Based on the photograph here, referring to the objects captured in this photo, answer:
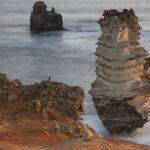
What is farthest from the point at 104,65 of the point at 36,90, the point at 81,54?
the point at 81,54

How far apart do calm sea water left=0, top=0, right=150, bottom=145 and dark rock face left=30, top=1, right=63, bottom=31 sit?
1.39 meters

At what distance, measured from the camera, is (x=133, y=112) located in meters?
28.6

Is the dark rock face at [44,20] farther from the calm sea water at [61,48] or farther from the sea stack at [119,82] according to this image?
the sea stack at [119,82]

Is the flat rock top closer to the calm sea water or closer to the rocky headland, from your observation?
the rocky headland

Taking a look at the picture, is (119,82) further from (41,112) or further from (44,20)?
(44,20)

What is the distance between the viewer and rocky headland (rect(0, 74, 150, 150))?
1484 cm

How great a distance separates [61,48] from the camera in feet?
194

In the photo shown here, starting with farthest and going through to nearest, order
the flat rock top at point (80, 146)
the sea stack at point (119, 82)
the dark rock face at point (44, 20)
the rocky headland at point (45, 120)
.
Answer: the dark rock face at point (44, 20)
the sea stack at point (119, 82)
the rocky headland at point (45, 120)
the flat rock top at point (80, 146)

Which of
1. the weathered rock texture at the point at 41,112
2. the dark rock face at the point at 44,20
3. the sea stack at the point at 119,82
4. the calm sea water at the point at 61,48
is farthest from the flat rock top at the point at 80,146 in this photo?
the dark rock face at the point at 44,20

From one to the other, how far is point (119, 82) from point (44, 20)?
43492mm

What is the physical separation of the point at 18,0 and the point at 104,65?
84475mm

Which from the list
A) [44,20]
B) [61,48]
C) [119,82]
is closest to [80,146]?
[119,82]

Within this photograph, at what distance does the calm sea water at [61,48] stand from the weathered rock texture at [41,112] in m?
10.0

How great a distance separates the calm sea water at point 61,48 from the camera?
42688 millimetres
